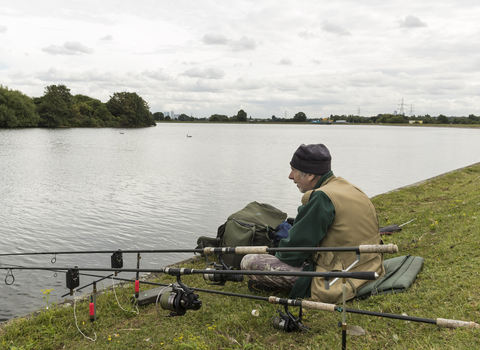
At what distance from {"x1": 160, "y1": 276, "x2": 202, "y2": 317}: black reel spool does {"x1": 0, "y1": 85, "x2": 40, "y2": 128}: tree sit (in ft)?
279

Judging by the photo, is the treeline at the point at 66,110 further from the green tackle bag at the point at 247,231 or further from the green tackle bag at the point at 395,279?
the green tackle bag at the point at 395,279

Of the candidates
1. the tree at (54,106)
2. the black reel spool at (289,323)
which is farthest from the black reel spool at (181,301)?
the tree at (54,106)

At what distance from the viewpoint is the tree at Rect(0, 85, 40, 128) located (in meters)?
74.9

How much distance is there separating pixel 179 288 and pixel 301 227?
4.43 feet

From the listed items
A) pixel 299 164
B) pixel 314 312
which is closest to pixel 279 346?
pixel 314 312

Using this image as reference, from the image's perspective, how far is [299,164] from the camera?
4.11 meters

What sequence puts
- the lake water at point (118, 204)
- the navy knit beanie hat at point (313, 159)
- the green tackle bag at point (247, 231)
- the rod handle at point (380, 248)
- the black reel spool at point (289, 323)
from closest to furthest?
the rod handle at point (380, 248), the black reel spool at point (289, 323), the navy knit beanie hat at point (313, 159), the green tackle bag at point (247, 231), the lake water at point (118, 204)

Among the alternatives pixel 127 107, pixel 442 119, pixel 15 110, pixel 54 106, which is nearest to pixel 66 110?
pixel 54 106

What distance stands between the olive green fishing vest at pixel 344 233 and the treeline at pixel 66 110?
85782 millimetres

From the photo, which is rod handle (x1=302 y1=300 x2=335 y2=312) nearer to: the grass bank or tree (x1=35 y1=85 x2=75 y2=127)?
the grass bank

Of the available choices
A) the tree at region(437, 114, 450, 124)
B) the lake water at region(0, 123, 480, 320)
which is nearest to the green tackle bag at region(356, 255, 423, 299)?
the lake water at region(0, 123, 480, 320)

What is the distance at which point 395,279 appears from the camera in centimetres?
428

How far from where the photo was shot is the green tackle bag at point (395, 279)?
13.4 ft

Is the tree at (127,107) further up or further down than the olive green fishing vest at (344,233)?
further up
